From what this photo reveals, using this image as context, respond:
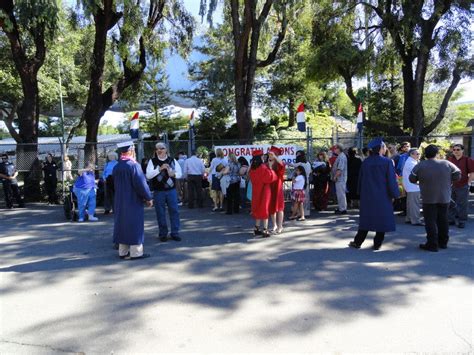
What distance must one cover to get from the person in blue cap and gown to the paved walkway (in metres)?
0.47

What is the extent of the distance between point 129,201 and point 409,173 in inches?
231

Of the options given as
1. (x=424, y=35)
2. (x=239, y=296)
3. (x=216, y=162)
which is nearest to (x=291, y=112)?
(x=424, y=35)

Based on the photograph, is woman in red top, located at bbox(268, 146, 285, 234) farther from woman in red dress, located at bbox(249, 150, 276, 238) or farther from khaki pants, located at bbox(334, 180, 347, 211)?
khaki pants, located at bbox(334, 180, 347, 211)

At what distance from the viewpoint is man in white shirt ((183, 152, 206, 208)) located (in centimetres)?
1258

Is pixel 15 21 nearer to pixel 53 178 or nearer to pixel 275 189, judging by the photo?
pixel 53 178

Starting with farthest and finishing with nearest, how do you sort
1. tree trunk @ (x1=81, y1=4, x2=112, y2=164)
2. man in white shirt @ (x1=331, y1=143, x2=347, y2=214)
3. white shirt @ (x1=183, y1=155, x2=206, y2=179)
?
1. tree trunk @ (x1=81, y1=4, x2=112, y2=164)
2. white shirt @ (x1=183, y1=155, x2=206, y2=179)
3. man in white shirt @ (x1=331, y1=143, x2=347, y2=214)

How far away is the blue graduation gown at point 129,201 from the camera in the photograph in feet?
22.7

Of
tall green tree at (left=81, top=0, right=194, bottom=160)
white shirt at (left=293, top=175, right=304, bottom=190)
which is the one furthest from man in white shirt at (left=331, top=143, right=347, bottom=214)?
tall green tree at (left=81, top=0, right=194, bottom=160)

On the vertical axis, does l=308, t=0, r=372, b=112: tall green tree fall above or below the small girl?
above

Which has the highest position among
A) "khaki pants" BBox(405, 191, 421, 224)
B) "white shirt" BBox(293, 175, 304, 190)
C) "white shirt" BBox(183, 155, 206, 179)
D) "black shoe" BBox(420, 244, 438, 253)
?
"white shirt" BBox(183, 155, 206, 179)

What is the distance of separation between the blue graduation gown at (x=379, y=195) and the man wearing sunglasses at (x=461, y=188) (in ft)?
9.56

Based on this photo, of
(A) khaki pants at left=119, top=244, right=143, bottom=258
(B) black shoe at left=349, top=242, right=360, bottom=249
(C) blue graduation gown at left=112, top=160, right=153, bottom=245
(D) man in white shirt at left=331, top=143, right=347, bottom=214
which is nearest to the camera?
(C) blue graduation gown at left=112, top=160, right=153, bottom=245

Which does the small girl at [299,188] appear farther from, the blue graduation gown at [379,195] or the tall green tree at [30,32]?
the tall green tree at [30,32]

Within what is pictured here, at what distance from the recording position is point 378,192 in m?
7.29
